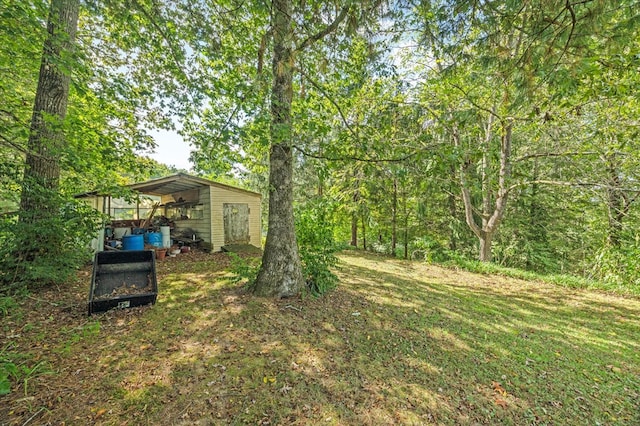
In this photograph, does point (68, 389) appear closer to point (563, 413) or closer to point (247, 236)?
point (563, 413)

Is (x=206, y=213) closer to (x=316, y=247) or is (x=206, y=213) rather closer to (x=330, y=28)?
(x=316, y=247)

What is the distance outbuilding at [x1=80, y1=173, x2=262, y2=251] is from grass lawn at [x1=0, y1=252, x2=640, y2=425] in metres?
4.88

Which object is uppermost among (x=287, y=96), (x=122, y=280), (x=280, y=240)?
(x=287, y=96)

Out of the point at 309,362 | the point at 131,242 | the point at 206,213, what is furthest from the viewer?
the point at 206,213

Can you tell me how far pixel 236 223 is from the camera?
32.8 ft

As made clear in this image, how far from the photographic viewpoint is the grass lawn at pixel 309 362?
205 centimetres

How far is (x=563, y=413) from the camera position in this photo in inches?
93.4

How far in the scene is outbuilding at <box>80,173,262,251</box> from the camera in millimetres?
9047

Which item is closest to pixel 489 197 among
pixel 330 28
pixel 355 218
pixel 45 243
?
pixel 355 218

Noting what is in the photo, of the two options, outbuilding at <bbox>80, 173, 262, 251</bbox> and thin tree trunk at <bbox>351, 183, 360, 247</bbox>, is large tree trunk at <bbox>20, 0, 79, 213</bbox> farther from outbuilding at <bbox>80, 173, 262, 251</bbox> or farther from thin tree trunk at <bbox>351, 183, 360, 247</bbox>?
thin tree trunk at <bbox>351, 183, 360, 247</bbox>

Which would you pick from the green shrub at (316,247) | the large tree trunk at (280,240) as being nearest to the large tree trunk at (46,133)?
the large tree trunk at (280,240)

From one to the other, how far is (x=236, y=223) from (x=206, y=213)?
119cm

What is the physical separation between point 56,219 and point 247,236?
6675 mm

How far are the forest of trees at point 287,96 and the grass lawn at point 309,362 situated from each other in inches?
38.5
